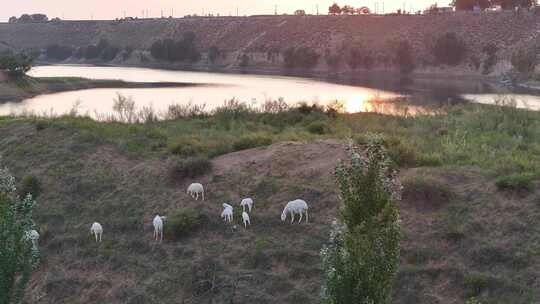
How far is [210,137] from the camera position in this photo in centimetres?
2144

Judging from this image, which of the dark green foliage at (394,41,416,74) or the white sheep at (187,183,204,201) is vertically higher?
the dark green foliage at (394,41,416,74)

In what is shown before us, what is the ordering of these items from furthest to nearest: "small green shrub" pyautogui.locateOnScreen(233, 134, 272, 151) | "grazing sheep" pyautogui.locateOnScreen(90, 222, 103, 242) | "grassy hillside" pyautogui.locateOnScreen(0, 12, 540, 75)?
1. "grassy hillside" pyautogui.locateOnScreen(0, 12, 540, 75)
2. "small green shrub" pyautogui.locateOnScreen(233, 134, 272, 151)
3. "grazing sheep" pyautogui.locateOnScreen(90, 222, 103, 242)

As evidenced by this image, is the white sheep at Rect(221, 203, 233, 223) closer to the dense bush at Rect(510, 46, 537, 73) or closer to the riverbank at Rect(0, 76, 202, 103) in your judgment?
the riverbank at Rect(0, 76, 202, 103)

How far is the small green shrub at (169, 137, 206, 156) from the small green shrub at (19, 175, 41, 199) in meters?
4.12

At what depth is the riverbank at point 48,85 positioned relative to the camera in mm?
55688

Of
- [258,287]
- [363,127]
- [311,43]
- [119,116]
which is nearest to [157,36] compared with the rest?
[311,43]

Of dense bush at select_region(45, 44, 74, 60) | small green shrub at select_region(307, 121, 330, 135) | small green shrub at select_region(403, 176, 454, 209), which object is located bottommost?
small green shrub at select_region(403, 176, 454, 209)

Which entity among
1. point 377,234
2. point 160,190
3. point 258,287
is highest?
point 377,234

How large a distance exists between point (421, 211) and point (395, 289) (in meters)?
2.74

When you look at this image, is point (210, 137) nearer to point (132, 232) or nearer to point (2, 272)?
point (132, 232)

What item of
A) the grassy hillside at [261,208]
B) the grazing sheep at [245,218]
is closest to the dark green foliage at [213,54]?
the grassy hillside at [261,208]

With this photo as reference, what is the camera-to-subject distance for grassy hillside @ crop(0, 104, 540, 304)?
12.7 meters

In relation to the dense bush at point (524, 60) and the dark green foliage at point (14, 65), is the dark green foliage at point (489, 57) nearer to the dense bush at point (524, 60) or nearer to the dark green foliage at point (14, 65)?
the dense bush at point (524, 60)

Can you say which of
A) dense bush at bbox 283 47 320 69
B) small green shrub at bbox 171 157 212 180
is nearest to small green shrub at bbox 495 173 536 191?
small green shrub at bbox 171 157 212 180
